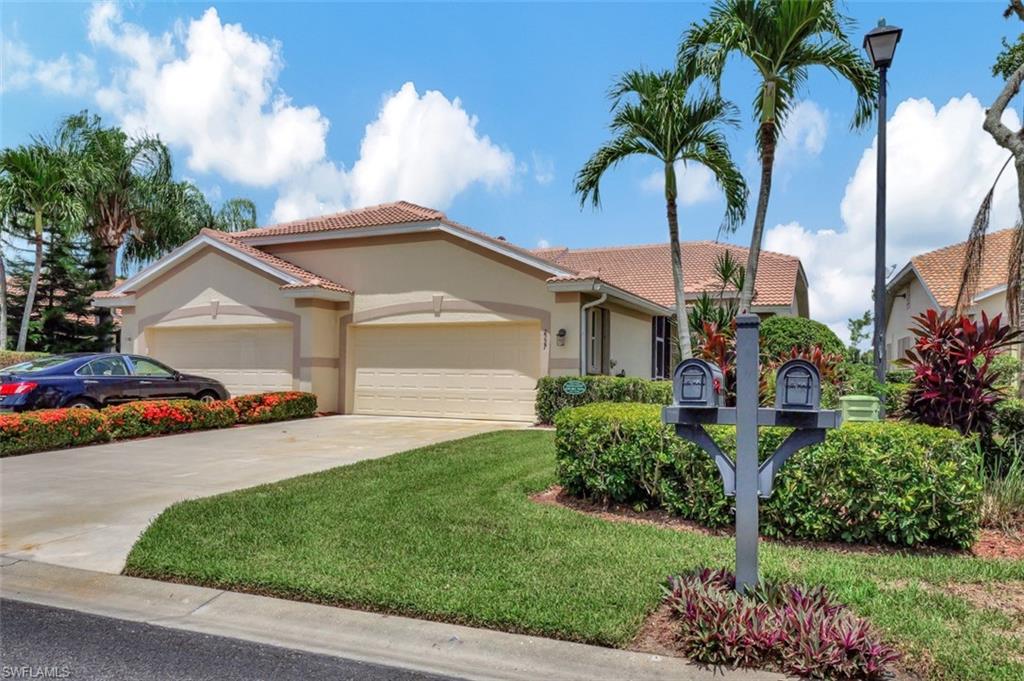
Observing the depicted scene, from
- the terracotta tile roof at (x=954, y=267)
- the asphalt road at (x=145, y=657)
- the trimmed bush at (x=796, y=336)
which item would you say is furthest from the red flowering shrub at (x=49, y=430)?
the terracotta tile roof at (x=954, y=267)

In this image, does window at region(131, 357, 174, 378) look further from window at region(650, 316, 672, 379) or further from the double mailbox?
window at region(650, 316, 672, 379)

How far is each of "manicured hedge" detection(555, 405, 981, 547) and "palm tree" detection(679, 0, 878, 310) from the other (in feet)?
21.6

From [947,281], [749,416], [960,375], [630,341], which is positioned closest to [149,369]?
[630,341]

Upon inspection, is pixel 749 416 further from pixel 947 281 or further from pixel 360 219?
pixel 947 281

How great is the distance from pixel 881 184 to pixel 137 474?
10605 mm

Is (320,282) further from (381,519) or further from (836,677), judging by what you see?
(836,677)

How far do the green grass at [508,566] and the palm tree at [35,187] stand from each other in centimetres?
2114

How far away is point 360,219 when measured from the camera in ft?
58.4

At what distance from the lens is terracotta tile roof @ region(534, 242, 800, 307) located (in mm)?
21297

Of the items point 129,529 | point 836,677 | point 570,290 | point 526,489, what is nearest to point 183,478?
point 129,529

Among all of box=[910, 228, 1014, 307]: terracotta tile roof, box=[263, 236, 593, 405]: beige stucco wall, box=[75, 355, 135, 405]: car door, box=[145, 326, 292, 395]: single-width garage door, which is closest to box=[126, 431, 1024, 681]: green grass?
box=[75, 355, 135, 405]: car door

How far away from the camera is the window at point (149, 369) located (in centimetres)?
1366

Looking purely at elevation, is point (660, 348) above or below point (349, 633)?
above

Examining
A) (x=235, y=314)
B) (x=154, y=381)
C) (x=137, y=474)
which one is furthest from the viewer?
(x=235, y=314)
